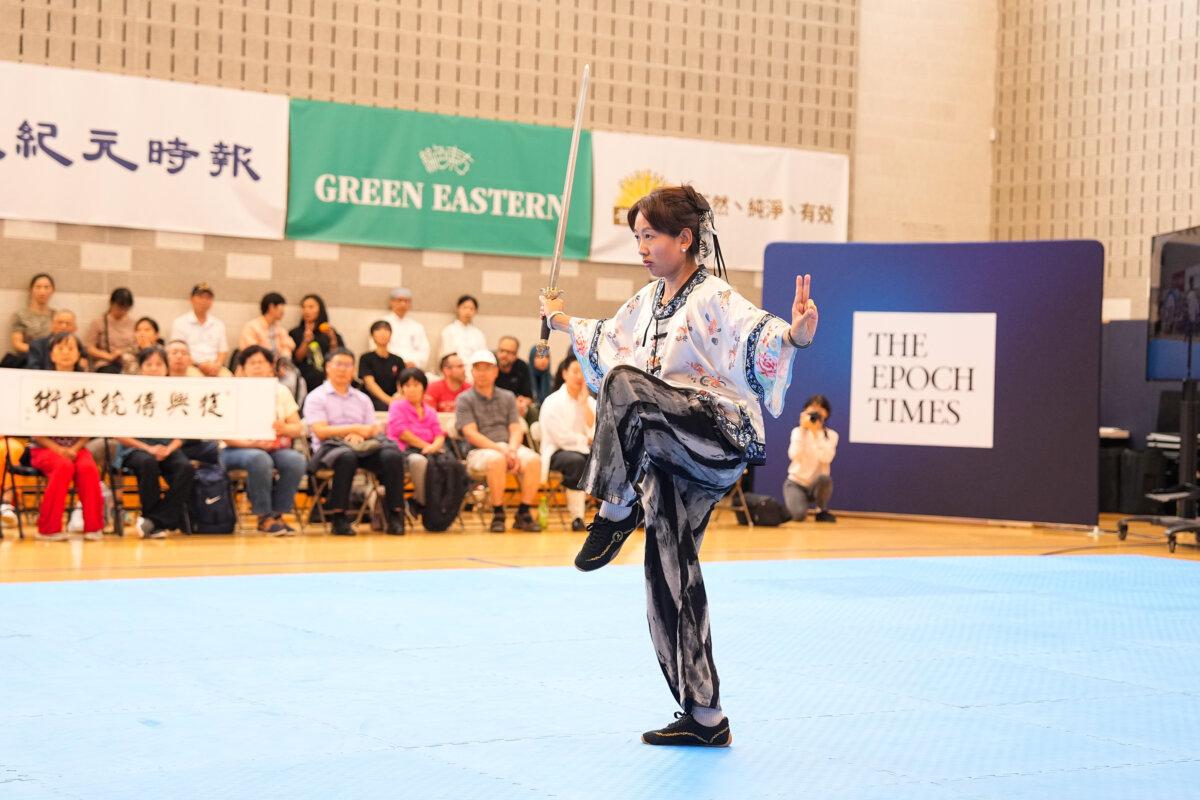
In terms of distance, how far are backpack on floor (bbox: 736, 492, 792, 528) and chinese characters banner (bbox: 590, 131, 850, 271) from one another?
3463 mm

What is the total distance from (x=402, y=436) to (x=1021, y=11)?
954cm

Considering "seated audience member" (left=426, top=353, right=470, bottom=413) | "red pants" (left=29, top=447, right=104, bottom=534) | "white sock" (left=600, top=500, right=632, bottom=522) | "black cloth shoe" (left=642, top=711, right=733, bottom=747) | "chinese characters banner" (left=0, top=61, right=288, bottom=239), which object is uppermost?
"chinese characters banner" (left=0, top=61, right=288, bottom=239)

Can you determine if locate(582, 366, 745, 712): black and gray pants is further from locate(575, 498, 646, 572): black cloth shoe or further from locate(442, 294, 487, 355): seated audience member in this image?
locate(442, 294, 487, 355): seated audience member

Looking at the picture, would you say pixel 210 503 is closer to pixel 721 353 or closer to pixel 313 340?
pixel 313 340

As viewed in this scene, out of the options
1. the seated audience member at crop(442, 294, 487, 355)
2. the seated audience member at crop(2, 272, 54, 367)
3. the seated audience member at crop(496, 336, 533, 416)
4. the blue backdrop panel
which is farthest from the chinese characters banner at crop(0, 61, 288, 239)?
the blue backdrop panel

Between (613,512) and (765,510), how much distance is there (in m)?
7.65

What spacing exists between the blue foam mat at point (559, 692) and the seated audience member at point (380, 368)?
15.6 ft

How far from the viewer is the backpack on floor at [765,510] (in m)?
11.1

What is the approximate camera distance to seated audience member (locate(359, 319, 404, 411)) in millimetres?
11875

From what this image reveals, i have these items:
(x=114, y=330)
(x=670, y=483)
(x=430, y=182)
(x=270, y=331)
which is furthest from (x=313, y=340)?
(x=670, y=483)

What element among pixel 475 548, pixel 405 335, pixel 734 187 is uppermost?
pixel 734 187

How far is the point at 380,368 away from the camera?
12023 mm

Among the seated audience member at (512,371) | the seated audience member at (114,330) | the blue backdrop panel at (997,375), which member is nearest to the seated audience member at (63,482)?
the seated audience member at (114,330)

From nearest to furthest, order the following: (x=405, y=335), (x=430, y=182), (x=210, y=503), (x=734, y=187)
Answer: (x=210, y=503) → (x=405, y=335) → (x=430, y=182) → (x=734, y=187)
